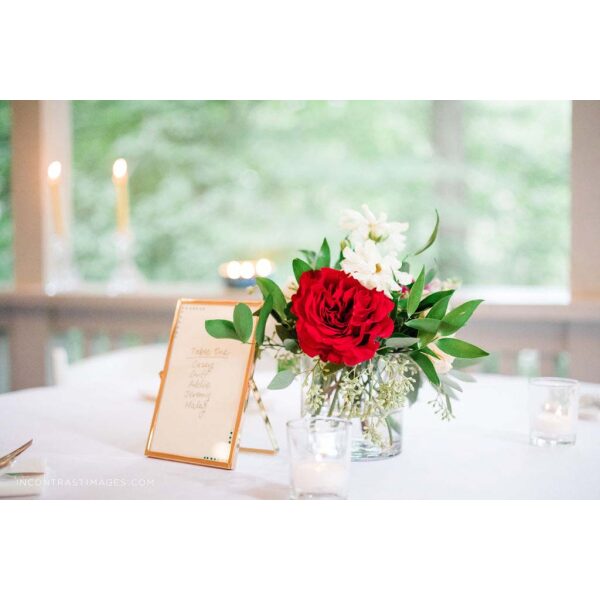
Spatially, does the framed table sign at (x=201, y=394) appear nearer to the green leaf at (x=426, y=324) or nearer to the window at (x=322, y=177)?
the green leaf at (x=426, y=324)

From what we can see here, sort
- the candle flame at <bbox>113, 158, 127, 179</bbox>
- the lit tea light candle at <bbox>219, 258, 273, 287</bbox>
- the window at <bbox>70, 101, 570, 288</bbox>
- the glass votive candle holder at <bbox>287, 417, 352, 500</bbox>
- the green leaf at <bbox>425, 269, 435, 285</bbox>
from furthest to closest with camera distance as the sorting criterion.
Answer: the window at <bbox>70, 101, 570, 288</bbox>, the lit tea light candle at <bbox>219, 258, 273, 287</bbox>, the candle flame at <bbox>113, 158, 127, 179</bbox>, the green leaf at <bbox>425, 269, 435, 285</bbox>, the glass votive candle holder at <bbox>287, 417, 352, 500</bbox>

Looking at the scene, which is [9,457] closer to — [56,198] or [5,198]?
[56,198]

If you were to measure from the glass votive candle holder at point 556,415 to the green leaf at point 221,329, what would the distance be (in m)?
0.52

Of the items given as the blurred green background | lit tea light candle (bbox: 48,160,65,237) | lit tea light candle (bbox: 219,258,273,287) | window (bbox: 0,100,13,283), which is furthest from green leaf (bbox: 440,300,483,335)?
window (bbox: 0,100,13,283)

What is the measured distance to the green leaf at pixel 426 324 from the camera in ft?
2.93

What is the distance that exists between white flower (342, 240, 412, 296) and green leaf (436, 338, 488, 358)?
113mm

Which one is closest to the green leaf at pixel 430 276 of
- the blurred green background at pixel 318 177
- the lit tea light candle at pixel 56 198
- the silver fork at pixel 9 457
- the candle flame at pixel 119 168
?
the silver fork at pixel 9 457

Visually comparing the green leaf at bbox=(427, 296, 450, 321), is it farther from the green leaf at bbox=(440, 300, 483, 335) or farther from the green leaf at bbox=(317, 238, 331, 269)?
the green leaf at bbox=(317, 238, 331, 269)

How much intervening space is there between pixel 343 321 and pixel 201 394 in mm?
278

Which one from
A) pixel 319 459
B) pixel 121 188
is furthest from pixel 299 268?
pixel 121 188

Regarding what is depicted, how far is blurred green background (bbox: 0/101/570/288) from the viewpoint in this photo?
5.20 m

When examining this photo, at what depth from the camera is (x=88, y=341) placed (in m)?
2.65
